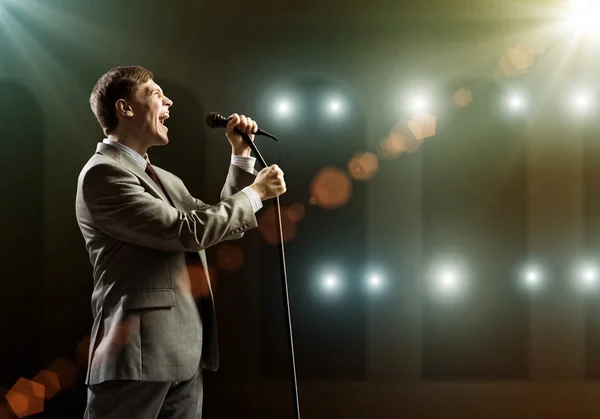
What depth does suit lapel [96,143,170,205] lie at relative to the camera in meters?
1.51

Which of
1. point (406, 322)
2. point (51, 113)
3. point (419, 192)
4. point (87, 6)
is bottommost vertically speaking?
point (406, 322)

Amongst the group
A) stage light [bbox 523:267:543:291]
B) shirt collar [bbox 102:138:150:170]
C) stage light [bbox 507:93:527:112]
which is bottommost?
stage light [bbox 523:267:543:291]

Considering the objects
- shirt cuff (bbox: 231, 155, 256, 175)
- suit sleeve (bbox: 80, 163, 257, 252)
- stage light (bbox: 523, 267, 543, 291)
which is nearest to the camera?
suit sleeve (bbox: 80, 163, 257, 252)

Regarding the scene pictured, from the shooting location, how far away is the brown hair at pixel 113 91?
1.59 meters

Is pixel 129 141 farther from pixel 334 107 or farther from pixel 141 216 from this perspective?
pixel 334 107

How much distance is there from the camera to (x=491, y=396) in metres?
2.04

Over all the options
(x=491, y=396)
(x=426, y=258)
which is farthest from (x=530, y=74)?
(x=491, y=396)

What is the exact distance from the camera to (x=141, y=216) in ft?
4.58

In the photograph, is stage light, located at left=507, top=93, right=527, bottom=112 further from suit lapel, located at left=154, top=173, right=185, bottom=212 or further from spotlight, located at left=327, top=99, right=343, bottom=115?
suit lapel, located at left=154, top=173, right=185, bottom=212

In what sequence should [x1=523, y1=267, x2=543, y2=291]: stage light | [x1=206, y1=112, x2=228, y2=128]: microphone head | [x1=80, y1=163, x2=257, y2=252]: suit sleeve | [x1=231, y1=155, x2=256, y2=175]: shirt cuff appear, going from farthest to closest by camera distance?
[x1=523, y1=267, x2=543, y2=291]: stage light
[x1=231, y1=155, x2=256, y2=175]: shirt cuff
[x1=206, y1=112, x2=228, y2=128]: microphone head
[x1=80, y1=163, x2=257, y2=252]: suit sleeve

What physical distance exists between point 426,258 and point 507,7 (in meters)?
1.09

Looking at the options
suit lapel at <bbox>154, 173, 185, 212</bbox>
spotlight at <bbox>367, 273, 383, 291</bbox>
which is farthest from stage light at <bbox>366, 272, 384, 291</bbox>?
suit lapel at <bbox>154, 173, 185, 212</bbox>

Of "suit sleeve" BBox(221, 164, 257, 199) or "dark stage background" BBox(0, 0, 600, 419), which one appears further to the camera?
"dark stage background" BBox(0, 0, 600, 419)

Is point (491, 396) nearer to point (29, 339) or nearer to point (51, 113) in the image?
point (29, 339)
